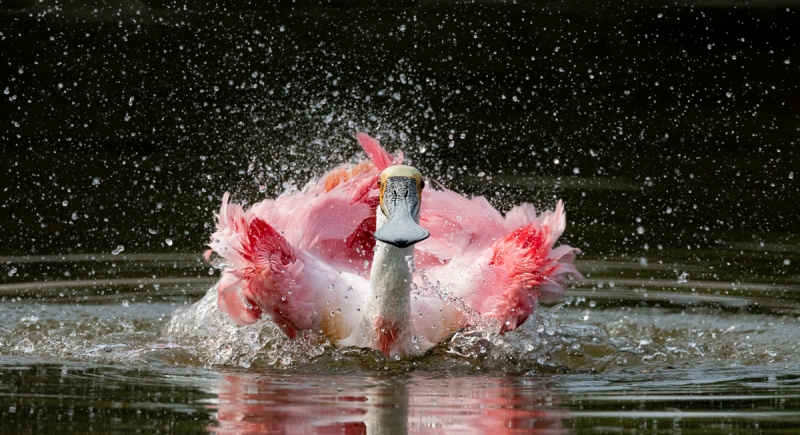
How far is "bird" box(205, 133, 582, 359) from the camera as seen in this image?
5738mm

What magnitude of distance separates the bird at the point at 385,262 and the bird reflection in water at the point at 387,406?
0.46 metres

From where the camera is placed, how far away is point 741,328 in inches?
260

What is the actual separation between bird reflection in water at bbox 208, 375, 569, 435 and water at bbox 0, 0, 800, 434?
17 millimetres

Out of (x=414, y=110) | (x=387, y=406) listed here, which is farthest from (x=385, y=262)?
(x=414, y=110)

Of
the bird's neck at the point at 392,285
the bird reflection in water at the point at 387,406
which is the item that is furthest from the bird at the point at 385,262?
the bird reflection in water at the point at 387,406

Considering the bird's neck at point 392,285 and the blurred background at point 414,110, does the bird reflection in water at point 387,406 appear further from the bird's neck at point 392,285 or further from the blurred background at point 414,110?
the blurred background at point 414,110

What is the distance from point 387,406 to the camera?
464 centimetres

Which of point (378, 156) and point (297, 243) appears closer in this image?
point (297, 243)

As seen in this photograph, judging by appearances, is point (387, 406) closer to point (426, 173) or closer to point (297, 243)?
point (297, 243)

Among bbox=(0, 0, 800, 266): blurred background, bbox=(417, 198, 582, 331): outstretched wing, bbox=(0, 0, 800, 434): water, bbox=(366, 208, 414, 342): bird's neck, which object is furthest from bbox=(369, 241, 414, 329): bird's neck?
bbox=(0, 0, 800, 266): blurred background

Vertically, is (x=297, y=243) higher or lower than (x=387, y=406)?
higher

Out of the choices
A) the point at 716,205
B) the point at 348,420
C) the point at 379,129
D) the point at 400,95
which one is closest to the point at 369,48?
the point at 400,95

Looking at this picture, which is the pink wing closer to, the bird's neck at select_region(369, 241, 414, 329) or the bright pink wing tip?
the bright pink wing tip

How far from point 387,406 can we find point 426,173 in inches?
221
